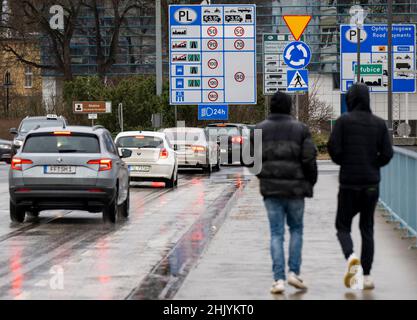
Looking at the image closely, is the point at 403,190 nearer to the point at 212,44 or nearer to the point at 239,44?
the point at 239,44

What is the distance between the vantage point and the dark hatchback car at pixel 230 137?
4572 cm

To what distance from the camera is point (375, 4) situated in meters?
85.1

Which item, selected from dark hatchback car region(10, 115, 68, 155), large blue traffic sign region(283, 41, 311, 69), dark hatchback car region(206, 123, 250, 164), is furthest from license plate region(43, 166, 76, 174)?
dark hatchback car region(206, 123, 250, 164)

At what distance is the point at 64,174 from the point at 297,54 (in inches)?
521

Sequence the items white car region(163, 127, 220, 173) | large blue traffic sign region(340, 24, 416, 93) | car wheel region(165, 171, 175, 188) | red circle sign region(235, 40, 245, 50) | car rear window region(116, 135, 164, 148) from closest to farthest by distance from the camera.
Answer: car wheel region(165, 171, 175, 188), car rear window region(116, 135, 164, 148), large blue traffic sign region(340, 24, 416, 93), white car region(163, 127, 220, 173), red circle sign region(235, 40, 245, 50)

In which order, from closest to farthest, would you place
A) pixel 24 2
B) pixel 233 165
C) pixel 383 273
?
pixel 383 273, pixel 233 165, pixel 24 2

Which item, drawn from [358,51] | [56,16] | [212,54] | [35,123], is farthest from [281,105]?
[56,16]

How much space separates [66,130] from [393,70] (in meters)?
18.7

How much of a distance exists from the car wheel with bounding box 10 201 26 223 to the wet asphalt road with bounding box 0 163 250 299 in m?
0.19

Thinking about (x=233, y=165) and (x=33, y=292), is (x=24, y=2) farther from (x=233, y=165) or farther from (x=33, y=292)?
(x=33, y=292)

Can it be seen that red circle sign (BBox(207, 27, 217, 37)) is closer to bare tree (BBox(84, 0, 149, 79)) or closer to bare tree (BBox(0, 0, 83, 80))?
bare tree (BBox(84, 0, 149, 79))

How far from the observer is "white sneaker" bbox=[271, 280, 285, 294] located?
11.1m

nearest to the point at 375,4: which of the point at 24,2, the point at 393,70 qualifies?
the point at 24,2

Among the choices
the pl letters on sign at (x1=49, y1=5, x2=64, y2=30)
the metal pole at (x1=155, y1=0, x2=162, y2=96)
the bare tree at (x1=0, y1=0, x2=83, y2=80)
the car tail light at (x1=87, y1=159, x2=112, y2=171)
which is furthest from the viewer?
the pl letters on sign at (x1=49, y1=5, x2=64, y2=30)
